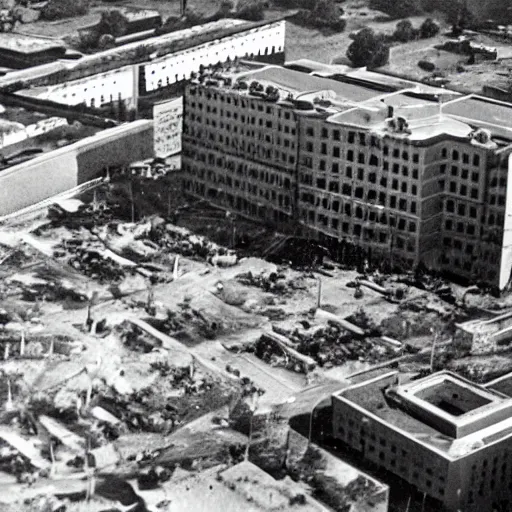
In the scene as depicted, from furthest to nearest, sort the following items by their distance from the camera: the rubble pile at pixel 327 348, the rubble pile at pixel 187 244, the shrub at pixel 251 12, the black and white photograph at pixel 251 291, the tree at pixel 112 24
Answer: the shrub at pixel 251 12, the tree at pixel 112 24, the rubble pile at pixel 187 244, the rubble pile at pixel 327 348, the black and white photograph at pixel 251 291

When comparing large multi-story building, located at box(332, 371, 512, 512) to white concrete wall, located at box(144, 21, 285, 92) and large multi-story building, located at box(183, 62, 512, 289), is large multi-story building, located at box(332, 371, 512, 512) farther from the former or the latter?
white concrete wall, located at box(144, 21, 285, 92)

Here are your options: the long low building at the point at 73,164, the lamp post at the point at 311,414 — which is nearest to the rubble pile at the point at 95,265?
the long low building at the point at 73,164

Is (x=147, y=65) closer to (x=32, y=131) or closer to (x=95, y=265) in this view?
(x=32, y=131)

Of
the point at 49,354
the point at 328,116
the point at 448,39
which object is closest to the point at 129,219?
the point at 328,116

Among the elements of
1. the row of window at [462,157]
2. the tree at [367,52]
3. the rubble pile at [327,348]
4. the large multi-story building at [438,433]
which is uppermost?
the row of window at [462,157]

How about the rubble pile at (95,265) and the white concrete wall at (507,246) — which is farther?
the rubble pile at (95,265)

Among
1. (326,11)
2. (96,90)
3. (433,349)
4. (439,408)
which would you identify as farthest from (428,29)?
(439,408)

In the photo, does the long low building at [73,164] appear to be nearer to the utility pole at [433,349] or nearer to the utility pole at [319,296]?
the utility pole at [319,296]
